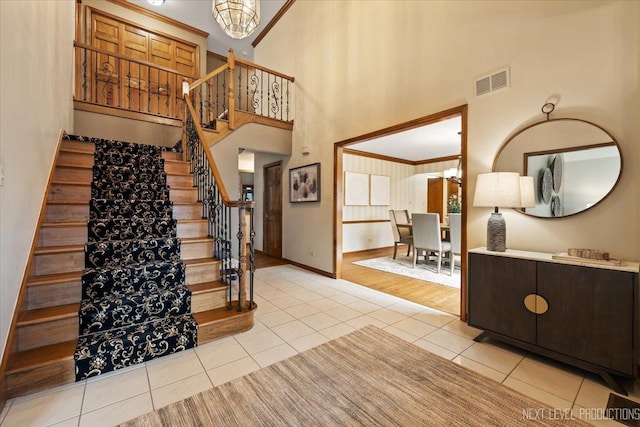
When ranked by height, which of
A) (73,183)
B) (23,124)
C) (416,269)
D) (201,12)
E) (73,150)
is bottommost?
(416,269)

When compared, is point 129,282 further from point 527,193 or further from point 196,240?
point 527,193

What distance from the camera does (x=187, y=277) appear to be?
2.64 metres

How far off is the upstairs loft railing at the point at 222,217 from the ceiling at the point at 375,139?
2.98 metres

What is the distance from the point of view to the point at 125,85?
217 inches

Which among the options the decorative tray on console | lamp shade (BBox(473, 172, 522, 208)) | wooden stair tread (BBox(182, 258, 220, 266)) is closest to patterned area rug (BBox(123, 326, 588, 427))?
the decorative tray on console

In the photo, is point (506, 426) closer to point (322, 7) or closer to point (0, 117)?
point (0, 117)

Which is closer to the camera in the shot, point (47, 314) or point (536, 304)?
point (47, 314)

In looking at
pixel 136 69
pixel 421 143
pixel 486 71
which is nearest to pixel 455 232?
pixel 421 143

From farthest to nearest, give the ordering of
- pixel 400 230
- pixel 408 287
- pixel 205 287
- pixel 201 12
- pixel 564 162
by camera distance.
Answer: pixel 400 230, pixel 201 12, pixel 408 287, pixel 205 287, pixel 564 162

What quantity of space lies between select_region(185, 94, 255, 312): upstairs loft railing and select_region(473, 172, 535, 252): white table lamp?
2093 mm

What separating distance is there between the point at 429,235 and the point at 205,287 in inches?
147

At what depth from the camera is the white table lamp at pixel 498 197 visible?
2.22m

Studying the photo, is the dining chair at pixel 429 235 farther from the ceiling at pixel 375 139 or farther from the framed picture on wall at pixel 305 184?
the framed picture on wall at pixel 305 184

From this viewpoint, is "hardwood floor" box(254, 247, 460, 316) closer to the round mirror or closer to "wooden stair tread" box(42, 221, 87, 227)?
the round mirror
